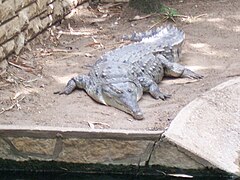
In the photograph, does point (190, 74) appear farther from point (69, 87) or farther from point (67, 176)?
point (67, 176)

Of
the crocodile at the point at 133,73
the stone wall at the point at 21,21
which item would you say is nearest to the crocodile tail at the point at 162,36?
the crocodile at the point at 133,73

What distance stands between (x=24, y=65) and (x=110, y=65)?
88 cm

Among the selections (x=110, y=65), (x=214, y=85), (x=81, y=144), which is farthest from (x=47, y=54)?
(x=81, y=144)

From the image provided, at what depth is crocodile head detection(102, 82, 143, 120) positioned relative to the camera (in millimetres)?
4577

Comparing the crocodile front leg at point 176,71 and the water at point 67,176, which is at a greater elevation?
the water at point 67,176

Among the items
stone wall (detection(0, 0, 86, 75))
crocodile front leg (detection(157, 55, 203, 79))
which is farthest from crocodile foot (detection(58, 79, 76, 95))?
crocodile front leg (detection(157, 55, 203, 79))

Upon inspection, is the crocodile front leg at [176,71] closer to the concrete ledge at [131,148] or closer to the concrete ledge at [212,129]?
the concrete ledge at [212,129]

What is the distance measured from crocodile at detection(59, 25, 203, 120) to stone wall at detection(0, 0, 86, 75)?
0.78m

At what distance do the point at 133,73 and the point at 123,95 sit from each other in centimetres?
44

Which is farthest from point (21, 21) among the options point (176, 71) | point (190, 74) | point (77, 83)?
point (190, 74)

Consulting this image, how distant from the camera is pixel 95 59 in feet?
19.2

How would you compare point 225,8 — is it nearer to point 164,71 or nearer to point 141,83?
point 164,71

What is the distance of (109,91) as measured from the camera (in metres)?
4.78

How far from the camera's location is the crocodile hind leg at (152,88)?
4871 mm
